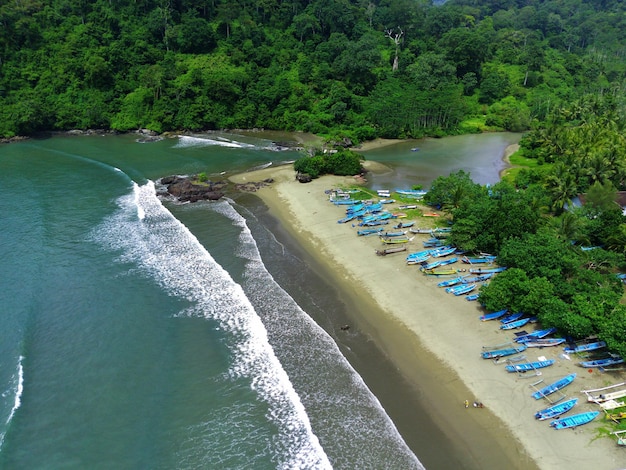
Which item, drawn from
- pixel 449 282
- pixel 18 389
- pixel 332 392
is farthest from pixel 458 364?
pixel 18 389

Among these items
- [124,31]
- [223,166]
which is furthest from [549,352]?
[124,31]

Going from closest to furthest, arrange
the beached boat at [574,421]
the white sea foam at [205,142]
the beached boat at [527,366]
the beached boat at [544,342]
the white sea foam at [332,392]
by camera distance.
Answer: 1. the white sea foam at [332,392]
2. the beached boat at [574,421]
3. the beached boat at [527,366]
4. the beached boat at [544,342]
5. the white sea foam at [205,142]

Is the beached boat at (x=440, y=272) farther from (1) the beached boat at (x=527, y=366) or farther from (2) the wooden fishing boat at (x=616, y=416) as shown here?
(2) the wooden fishing boat at (x=616, y=416)

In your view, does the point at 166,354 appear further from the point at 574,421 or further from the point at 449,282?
the point at 574,421

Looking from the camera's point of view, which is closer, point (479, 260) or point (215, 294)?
point (215, 294)

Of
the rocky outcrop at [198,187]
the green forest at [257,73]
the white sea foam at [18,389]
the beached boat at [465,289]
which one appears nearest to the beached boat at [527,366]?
the beached boat at [465,289]

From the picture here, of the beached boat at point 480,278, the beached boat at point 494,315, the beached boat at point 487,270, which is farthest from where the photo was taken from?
the beached boat at point 487,270

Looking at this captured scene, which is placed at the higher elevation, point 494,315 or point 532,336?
point 494,315

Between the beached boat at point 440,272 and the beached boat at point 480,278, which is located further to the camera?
the beached boat at point 440,272
